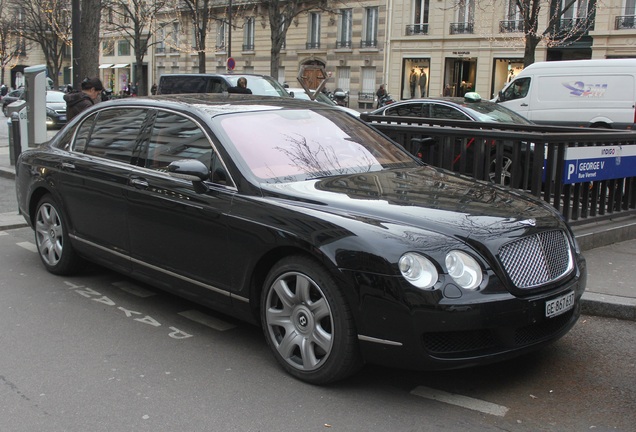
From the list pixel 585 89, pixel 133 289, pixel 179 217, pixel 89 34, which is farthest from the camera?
pixel 585 89

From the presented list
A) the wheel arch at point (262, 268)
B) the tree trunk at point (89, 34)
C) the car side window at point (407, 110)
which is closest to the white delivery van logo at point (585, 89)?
the car side window at point (407, 110)

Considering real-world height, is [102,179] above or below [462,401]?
above

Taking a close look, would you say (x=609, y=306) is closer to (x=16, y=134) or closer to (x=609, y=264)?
(x=609, y=264)

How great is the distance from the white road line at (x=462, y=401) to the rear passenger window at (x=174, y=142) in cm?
206

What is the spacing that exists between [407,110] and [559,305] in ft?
31.6

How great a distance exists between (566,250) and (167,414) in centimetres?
254

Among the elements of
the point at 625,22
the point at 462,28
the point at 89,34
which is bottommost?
the point at 89,34

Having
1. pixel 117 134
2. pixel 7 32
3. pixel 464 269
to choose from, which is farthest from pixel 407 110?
pixel 7 32

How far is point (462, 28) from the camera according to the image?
131 feet

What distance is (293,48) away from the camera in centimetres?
4941

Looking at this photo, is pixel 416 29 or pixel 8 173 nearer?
pixel 8 173

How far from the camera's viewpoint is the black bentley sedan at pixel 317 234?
3.65 metres

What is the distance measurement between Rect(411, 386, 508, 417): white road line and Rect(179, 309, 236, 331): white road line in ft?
5.40

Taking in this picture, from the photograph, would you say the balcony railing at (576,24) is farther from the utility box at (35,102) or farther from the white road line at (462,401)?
the white road line at (462,401)
